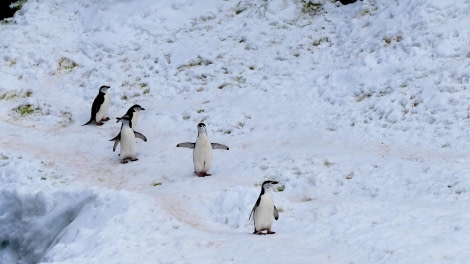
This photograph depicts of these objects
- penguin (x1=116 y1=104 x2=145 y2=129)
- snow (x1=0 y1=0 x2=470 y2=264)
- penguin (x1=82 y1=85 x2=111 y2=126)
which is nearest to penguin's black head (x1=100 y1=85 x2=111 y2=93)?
penguin (x1=82 y1=85 x2=111 y2=126)

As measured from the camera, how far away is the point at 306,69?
17.7 metres

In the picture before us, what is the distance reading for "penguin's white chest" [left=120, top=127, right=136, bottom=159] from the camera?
14.4 meters

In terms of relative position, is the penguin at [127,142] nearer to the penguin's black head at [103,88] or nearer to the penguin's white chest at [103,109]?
the penguin's white chest at [103,109]

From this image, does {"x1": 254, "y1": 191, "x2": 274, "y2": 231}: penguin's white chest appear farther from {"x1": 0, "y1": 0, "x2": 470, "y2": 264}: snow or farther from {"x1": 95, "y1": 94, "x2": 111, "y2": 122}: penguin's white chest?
{"x1": 95, "y1": 94, "x2": 111, "y2": 122}: penguin's white chest

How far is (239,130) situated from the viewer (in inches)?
617

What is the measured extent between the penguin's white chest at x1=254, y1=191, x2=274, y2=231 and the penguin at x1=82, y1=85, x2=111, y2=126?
798cm

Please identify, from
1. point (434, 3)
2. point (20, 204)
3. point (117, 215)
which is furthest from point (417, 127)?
point (20, 204)

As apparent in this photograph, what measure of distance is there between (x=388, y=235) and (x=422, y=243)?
1.80ft

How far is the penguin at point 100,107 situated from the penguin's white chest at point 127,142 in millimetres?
2605

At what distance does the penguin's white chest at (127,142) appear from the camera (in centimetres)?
1441

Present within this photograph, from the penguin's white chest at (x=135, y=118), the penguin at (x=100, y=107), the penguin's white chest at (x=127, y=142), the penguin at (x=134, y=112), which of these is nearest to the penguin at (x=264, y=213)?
the penguin's white chest at (x=127, y=142)

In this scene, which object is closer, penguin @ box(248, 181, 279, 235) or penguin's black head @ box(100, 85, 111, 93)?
penguin @ box(248, 181, 279, 235)

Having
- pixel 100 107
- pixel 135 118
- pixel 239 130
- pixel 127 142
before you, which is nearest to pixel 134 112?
pixel 135 118

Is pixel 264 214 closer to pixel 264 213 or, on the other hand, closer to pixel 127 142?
pixel 264 213
